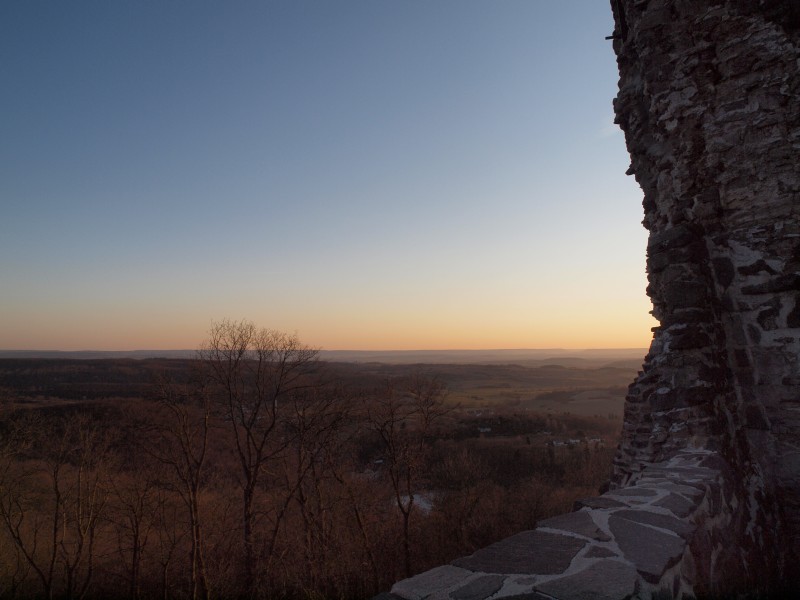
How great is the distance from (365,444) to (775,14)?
97.0 feet

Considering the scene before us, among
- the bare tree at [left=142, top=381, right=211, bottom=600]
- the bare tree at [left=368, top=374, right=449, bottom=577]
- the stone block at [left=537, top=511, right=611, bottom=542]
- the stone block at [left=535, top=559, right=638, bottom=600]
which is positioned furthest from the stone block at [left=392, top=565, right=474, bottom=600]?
the bare tree at [left=368, top=374, right=449, bottom=577]

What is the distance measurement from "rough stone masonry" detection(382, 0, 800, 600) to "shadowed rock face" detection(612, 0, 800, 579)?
1 centimetres

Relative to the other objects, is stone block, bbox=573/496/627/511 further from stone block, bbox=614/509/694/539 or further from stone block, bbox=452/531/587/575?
stone block, bbox=452/531/587/575

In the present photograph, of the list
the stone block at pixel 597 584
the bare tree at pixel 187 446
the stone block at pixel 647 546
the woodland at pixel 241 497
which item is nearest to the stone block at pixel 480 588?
the stone block at pixel 597 584

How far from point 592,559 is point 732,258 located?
356 cm

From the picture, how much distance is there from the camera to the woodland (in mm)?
16141

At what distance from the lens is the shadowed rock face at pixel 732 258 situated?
3992 millimetres

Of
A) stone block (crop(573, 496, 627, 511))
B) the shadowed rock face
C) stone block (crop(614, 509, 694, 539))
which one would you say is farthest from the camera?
the shadowed rock face

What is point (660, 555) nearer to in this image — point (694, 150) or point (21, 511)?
point (694, 150)

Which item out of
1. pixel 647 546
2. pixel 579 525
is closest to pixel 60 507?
pixel 579 525

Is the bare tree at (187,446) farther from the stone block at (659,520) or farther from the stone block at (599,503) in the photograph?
the stone block at (659,520)

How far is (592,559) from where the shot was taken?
2146 mm

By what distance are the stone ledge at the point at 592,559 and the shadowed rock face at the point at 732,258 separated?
4.21ft

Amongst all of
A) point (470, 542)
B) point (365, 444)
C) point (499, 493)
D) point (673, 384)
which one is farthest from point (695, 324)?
point (365, 444)
